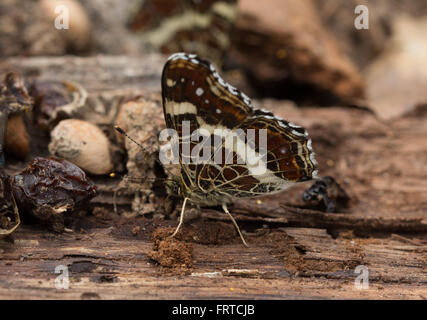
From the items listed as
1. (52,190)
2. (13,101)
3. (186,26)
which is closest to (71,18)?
(186,26)

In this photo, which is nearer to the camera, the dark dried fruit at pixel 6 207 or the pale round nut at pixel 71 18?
the dark dried fruit at pixel 6 207

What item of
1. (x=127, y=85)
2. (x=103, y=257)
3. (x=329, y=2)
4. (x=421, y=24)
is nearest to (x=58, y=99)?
(x=127, y=85)

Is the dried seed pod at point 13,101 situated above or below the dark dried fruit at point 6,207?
above

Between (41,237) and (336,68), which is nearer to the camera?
(41,237)

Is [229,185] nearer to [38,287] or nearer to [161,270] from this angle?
[161,270]

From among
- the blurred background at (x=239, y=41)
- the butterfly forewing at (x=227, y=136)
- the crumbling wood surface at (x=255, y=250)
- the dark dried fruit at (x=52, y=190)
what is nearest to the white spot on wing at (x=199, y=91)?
the butterfly forewing at (x=227, y=136)

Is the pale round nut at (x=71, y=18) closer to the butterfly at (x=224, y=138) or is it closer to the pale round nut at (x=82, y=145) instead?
the pale round nut at (x=82, y=145)

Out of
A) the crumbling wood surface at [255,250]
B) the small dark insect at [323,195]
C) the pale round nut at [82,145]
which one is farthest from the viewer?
the small dark insect at [323,195]
